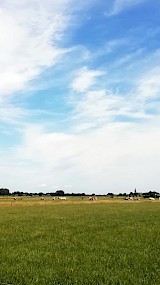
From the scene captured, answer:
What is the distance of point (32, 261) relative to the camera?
21.9m

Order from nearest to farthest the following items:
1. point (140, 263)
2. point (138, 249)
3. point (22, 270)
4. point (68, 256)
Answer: point (22, 270), point (140, 263), point (68, 256), point (138, 249)

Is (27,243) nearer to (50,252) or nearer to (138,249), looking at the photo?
(50,252)

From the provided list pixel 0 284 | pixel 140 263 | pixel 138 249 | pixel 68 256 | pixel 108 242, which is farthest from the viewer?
pixel 108 242

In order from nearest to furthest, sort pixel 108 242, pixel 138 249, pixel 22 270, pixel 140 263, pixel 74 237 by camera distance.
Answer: pixel 22 270 < pixel 140 263 < pixel 138 249 < pixel 108 242 < pixel 74 237

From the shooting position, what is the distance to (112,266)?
20375mm

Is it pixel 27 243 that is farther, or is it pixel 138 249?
pixel 27 243

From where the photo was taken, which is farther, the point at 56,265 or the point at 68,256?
the point at 68,256

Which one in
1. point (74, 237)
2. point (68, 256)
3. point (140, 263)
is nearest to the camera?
point (140, 263)

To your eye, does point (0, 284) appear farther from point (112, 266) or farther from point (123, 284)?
point (112, 266)

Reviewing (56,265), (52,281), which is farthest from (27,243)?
(52,281)

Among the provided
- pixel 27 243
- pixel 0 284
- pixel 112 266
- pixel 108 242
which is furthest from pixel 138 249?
pixel 0 284

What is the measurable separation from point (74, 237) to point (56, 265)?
1133 centimetres

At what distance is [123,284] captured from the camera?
16.9m

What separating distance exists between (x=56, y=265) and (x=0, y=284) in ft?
15.0
